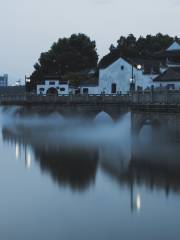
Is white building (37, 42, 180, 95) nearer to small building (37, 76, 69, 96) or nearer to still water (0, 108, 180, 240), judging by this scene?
small building (37, 76, 69, 96)

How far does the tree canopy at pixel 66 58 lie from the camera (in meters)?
134

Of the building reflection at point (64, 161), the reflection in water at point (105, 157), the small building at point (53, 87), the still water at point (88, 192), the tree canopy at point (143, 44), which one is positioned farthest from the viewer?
the tree canopy at point (143, 44)

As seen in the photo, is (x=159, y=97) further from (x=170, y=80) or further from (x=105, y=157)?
(x=170, y=80)

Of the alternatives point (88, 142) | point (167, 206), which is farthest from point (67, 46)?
point (167, 206)

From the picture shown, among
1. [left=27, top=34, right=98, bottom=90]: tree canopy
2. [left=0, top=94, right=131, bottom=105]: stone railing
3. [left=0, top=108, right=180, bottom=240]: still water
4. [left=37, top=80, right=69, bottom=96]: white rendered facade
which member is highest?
[left=27, top=34, right=98, bottom=90]: tree canopy

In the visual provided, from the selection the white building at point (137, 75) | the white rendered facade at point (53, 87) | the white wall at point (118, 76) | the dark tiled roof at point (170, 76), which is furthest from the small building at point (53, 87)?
the dark tiled roof at point (170, 76)

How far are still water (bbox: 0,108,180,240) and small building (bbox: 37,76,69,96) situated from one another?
6001 cm

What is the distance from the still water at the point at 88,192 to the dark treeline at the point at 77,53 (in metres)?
80.9

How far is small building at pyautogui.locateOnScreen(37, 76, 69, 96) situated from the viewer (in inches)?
4407

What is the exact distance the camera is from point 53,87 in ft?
375

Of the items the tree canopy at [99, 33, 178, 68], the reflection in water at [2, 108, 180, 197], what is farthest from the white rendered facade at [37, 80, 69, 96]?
the reflection in water at [2, 108, 180, 197]

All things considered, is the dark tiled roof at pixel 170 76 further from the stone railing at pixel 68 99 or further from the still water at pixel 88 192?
the still water at pixel 88 192

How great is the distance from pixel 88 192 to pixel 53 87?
8582 centimetres

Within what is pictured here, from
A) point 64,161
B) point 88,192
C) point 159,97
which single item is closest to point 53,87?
point 159,97
